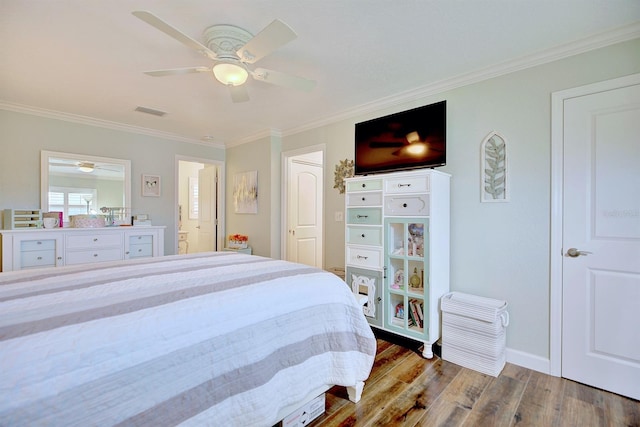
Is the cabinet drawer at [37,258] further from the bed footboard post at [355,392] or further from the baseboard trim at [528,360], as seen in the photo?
the baseboard trim at [528,360]

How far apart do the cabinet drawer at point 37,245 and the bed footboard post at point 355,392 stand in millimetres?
3554

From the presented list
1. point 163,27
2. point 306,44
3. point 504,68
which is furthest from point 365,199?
point 163,27

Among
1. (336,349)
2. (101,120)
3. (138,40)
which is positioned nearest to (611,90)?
(336,349)

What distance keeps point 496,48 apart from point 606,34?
2.13ft

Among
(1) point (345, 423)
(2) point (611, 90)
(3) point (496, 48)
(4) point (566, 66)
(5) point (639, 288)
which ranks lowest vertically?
(1) point (345, 423)

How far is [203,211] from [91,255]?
2.08 m

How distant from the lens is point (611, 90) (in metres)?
2.00

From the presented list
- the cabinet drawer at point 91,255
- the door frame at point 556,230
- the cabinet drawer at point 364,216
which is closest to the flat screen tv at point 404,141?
the cabinet drawer at point 364,216

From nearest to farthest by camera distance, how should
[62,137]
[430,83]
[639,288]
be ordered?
[639,288] → [430,83] → [62,137]

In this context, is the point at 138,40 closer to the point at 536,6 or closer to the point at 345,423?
the point at 536,6

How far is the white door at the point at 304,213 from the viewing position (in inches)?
179

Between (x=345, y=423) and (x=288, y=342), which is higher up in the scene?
(x=288, y=342)

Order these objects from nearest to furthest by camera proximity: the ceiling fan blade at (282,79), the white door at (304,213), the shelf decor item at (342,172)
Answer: the ceiling fan blade at (282,79), the shelf decor item at (342,172), the white door at (304,213)

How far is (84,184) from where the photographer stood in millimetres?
3840
